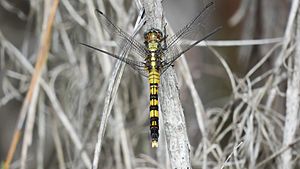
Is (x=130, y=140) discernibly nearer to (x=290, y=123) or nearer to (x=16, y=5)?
(x=290, y=123)

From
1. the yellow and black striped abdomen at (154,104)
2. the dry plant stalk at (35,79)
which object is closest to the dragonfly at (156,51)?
the yellow and black striped abdomen at (154,104)

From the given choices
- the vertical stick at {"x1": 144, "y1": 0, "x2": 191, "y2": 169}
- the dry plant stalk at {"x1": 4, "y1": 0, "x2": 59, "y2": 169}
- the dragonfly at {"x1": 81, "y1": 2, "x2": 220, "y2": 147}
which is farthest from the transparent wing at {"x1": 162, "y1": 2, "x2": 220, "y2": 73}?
the dry plant stalk at {"x1": 4, "y1": 0, "x2": 59, "y2": 169}

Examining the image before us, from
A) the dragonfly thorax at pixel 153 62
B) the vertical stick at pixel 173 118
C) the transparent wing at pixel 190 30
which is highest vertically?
the transparent wing at pixel 190 30

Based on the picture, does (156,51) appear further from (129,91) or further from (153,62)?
(129,91)

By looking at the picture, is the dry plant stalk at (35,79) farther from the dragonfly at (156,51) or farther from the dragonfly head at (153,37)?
the dragonfly head at (153,37)

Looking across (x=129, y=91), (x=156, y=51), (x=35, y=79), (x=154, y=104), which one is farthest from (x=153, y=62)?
(x=129, y=91)

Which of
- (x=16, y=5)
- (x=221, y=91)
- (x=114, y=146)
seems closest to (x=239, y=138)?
(x=114, y=146)

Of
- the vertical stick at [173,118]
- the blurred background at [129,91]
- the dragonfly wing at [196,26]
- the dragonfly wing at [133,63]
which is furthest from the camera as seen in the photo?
the blurred background at [129,91]
